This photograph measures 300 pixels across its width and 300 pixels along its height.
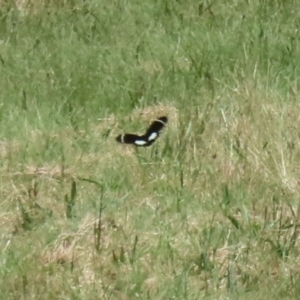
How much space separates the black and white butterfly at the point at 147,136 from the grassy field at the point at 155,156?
0.05m

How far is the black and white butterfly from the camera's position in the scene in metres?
5.09

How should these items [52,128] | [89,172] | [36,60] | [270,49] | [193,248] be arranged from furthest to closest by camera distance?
[36,60] < [270,49] < [52,128] < [89,172] < [193,248]

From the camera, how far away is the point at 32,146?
514 cm

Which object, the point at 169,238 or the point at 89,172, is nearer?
the point at 169,238

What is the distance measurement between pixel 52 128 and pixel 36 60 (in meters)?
1.15

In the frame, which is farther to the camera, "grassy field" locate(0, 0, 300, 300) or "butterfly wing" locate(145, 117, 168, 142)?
"butterfly wing" locate(145, 117, 168, 142)

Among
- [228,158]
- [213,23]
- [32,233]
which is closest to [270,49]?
[213,23]

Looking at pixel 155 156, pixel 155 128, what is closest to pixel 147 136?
pixel 155 128

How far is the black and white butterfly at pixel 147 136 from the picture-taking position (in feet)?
16.7

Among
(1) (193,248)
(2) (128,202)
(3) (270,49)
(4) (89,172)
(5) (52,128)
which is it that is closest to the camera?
(1) (193,248)

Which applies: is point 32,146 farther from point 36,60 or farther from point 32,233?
point 36,60

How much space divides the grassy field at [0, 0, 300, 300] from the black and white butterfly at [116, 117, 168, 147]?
48mm

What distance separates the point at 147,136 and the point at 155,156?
0.80ft

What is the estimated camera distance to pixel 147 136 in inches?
203
